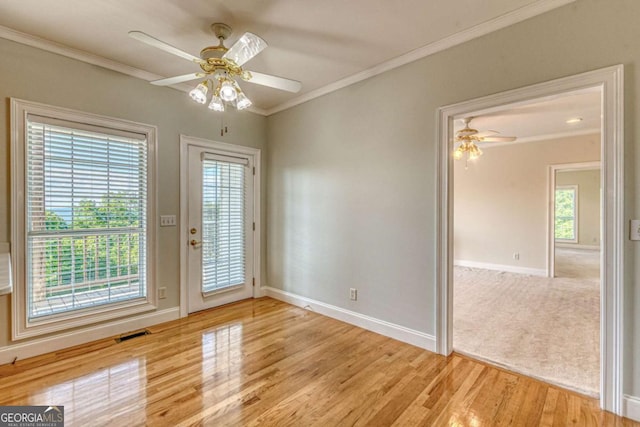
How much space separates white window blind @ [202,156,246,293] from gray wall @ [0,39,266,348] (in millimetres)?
339

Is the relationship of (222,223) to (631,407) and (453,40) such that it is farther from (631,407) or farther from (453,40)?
(631,407)

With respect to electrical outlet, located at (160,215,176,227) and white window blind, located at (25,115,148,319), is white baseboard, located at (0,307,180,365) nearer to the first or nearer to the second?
white window blind, located at (25,115,148,319)

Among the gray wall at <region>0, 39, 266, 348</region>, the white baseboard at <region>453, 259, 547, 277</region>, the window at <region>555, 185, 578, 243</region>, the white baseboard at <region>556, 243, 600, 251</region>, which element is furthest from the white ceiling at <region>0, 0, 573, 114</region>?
the white baseboard at <region>556, 243, 600, 251</region>

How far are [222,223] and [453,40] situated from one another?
317cm

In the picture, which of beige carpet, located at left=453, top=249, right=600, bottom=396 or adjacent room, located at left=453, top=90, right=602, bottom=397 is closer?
beige carpet, located at left=453, top=249, right=600, bottom=396

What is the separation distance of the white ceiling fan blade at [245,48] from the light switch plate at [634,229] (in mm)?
2513

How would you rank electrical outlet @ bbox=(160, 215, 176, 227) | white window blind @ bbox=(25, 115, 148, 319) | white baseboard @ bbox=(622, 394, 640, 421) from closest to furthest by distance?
white baseboard @ bbox=(622, 394, 640, 421)
white window blind @ bbox=(25, 115, 148, 319)
electrical outlet @ bbox=(160, 215, 176, 227)

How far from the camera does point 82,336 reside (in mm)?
2754

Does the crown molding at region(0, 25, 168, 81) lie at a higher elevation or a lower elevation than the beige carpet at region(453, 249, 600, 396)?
higher

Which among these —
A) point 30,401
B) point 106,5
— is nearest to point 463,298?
point 30,401

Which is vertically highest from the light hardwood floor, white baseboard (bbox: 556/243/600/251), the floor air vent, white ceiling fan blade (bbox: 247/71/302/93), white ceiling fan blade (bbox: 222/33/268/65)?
white ceiling fan blade (bbox: 222/33/268/65)

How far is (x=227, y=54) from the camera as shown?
203 cm

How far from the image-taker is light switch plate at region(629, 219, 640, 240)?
175 centimetres

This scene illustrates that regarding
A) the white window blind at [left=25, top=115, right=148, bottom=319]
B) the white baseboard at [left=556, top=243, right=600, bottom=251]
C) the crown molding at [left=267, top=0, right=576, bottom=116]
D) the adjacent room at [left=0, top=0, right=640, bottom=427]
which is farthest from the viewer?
the white baseboard at [left=556, top=243, right=600, bottom=251]
